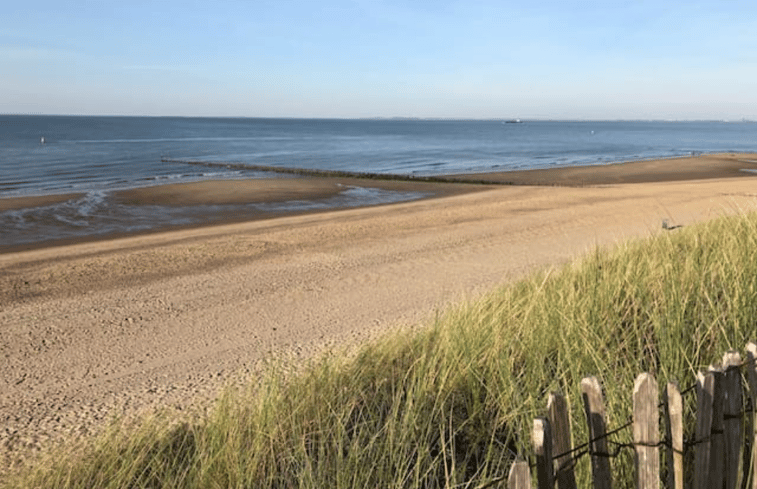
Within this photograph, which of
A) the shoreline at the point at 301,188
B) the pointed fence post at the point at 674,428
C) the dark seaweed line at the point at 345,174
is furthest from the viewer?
the dark seaweed line at the point at 345,174

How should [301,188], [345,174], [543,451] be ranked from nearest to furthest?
[543,451], [301,188], [345,174]

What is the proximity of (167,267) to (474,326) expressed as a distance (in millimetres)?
8015

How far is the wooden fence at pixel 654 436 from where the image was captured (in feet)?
7.81

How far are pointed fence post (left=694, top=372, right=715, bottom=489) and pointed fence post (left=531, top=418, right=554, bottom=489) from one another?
727 mm

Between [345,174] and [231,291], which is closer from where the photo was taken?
[231,291]

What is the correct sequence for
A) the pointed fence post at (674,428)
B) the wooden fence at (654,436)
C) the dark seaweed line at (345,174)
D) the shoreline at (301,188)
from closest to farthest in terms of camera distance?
the wooden fence at (654,436) < the pointed fence post at (674,428) < the shoreline at (301,188) < the dark seaweed line at (345,174)

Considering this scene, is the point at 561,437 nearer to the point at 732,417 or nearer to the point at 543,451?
the point at 543,451

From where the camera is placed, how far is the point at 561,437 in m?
2.48

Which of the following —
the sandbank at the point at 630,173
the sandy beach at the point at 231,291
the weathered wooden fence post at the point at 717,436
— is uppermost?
the weathered wooden fence post at the point at 717,436

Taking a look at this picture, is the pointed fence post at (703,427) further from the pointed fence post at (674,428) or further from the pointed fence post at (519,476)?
the pointed fence post at (519,476)

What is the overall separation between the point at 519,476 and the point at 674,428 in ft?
2.68

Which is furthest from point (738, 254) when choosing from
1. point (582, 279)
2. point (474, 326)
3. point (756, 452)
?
point (756, 452)

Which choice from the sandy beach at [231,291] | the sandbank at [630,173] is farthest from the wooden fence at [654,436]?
the sandbank at [630,173]

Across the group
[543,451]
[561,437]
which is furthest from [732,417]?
[543,451]
